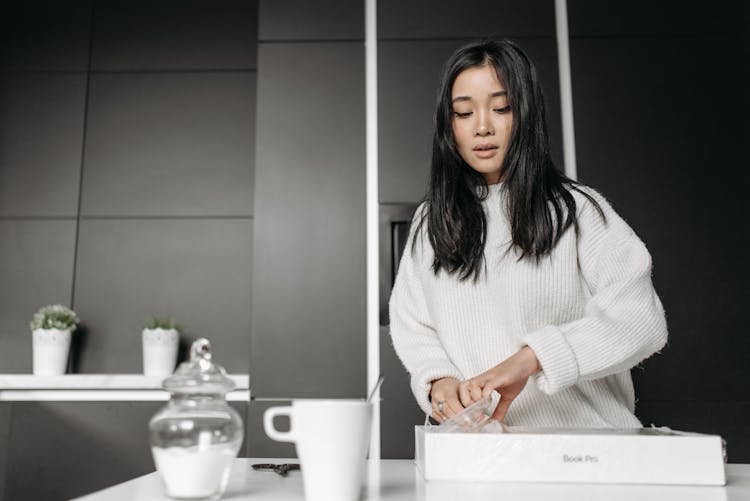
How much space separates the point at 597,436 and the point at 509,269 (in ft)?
1.96

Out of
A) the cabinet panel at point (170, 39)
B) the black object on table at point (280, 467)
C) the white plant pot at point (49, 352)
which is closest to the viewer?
the black object on table at point (280, 467)

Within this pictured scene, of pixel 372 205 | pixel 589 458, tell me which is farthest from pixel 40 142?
pixel 589 458

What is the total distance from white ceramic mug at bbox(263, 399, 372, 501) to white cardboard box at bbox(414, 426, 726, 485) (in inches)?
5.0

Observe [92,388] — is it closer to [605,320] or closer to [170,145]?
[170,145]

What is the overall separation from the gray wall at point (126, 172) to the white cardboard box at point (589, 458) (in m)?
2.13

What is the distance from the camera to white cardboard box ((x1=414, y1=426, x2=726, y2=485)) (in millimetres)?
729

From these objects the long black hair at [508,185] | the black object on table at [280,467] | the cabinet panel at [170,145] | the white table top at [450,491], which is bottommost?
the black object on table at [280,467]

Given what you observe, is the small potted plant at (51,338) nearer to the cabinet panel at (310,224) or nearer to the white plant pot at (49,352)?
the white plant pot at (49,352)

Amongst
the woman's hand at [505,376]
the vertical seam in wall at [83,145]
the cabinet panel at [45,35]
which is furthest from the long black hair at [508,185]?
the cabinet panel at [45,35]

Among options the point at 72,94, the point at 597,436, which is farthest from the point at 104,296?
the point at 597,436

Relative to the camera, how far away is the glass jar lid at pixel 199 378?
0.68m

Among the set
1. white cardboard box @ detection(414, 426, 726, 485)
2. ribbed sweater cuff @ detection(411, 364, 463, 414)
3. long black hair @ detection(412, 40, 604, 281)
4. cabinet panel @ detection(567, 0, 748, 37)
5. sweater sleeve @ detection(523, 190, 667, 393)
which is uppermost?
cabinet panel @ detection(567, 0, 748, 37)

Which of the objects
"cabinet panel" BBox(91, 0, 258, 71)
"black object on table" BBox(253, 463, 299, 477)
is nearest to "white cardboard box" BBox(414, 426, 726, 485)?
"black object on table" BBox(253, 463, 299, 477)

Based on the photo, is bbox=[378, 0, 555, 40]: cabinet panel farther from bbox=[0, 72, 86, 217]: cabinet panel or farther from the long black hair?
bbox=[0, 72, 86, 217]: cabinet panel
